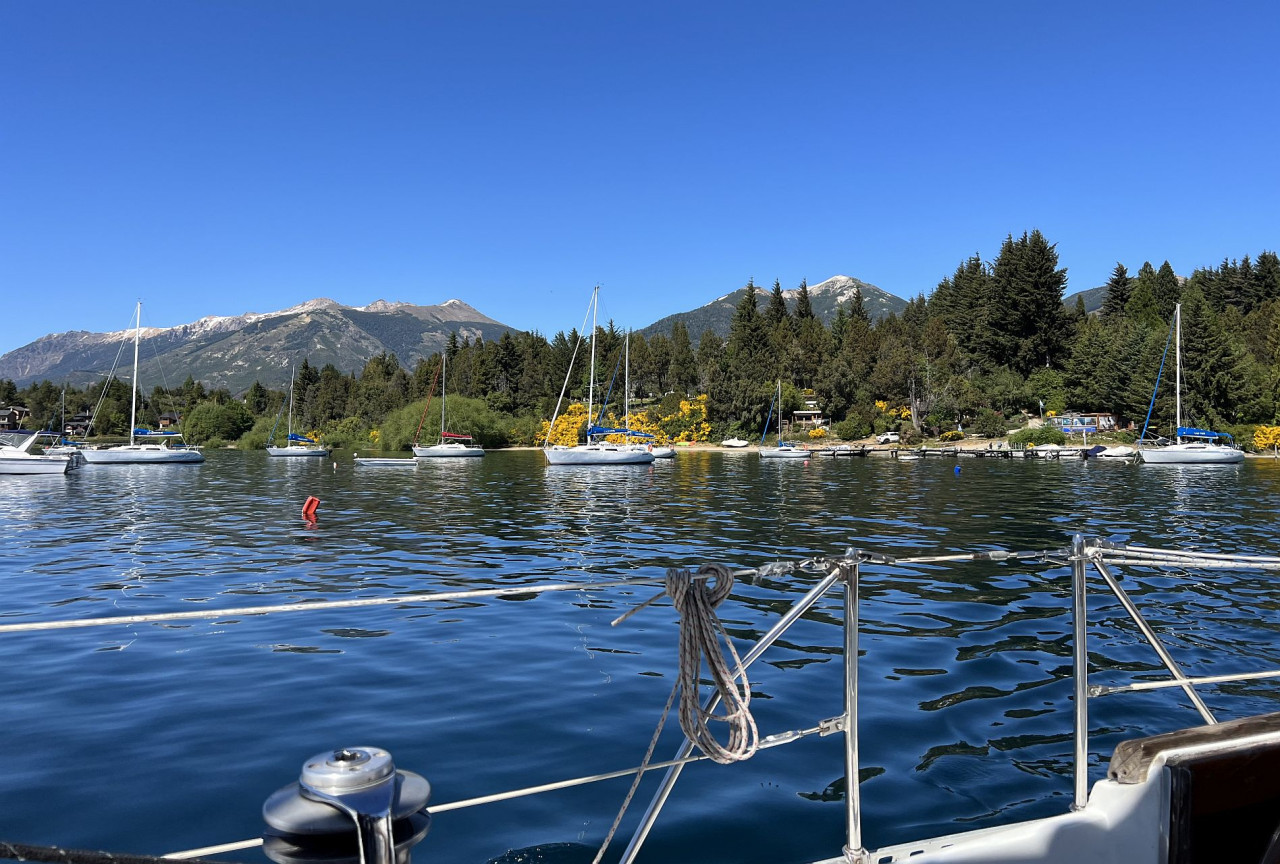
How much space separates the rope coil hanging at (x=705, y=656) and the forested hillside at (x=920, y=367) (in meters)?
74.9

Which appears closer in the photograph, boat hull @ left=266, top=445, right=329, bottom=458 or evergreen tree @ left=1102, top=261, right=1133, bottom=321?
boat hull @ left=266, top=445, right=329, bottom=458

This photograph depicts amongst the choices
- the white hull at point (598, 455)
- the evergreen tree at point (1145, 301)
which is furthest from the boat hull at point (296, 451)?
the evergreen tree at point (1145, 301)

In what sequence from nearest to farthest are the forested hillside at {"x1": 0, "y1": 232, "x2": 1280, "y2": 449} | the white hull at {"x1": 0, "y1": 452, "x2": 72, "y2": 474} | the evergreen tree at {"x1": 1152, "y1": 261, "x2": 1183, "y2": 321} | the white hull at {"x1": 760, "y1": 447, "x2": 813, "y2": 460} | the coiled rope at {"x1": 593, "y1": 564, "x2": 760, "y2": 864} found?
the coiled rope at {"x1": 593, "y1": 564, "x2": 760, "y2": 864} < the white hull at {"x1": 0, "y1": 452, "x2": 72, "y2": 474} < the white hull at {"x1": 760, "y1": 447, "x2": 813, "y2": 460} < the forested hillside at {"x1": 0, "y1": 232, "x2": 1280, "y2": 449} < the evergreen tree at {"x1": 1152, "y1": 261, "x2": 1183, "y2": 321}

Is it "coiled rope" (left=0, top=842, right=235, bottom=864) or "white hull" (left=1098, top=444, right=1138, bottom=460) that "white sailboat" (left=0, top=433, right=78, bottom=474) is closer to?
"coiled rope" (left=0, top=842, right=235, bottom=864)

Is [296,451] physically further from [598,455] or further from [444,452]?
[598,455]

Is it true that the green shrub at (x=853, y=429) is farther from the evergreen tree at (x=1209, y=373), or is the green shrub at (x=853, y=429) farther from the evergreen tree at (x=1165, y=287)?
the evergreen tree at (x=1165, y=287)

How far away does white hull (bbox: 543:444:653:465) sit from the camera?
197ft

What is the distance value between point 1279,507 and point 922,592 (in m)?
22.0

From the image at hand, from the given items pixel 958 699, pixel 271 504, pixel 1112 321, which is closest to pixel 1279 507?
pixel 958 699

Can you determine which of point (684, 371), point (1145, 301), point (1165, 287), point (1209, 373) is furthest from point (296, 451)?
point (1165, 287)

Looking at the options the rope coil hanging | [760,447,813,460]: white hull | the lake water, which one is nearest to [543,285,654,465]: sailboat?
[760,447,813,460]: white hull

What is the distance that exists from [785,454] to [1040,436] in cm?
2585

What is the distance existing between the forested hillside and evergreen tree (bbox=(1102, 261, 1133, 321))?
238 mm

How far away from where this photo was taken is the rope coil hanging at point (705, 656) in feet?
10.3
